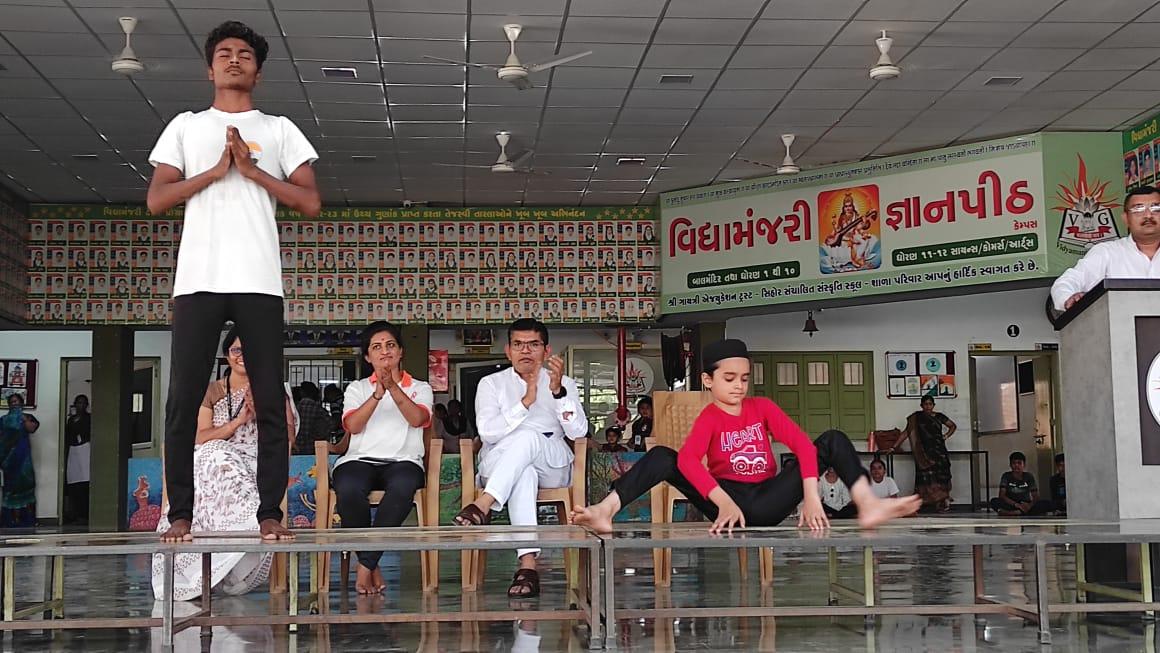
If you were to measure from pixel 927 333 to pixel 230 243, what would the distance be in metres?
11.9

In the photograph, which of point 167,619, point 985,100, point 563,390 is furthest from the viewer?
point 985,100

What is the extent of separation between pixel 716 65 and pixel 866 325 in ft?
22.7

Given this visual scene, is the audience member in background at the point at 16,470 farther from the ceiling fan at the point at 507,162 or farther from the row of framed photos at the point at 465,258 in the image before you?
the ceiling fan at the point at 507,162

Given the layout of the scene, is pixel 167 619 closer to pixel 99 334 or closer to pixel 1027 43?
pixel 1027 43

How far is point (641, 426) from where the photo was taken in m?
13.0

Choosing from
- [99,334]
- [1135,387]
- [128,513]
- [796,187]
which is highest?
[796,187]

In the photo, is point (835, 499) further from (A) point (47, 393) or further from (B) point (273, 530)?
(B) point (273, 530)

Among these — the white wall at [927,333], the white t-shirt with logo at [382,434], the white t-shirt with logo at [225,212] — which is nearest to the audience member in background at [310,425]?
the white t-shirt with logo at [382,434]

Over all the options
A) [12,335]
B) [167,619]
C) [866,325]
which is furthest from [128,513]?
[866,325]

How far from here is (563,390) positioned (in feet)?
17.5

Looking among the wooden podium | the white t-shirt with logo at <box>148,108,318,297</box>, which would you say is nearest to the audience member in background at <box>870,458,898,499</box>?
the wooden podium

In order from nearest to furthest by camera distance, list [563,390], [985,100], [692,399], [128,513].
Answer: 1. [563,390]
2. [692,399]
3. [985,100]
4. [128,513]

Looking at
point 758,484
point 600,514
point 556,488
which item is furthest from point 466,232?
point 600,514

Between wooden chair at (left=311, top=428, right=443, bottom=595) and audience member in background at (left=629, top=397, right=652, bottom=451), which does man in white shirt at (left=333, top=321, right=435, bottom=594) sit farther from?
audience member in background at (left=629, top=397, right=652, bottom=451)
